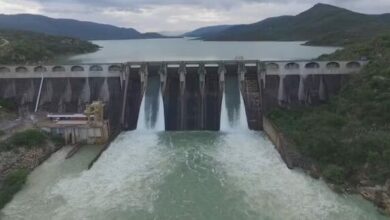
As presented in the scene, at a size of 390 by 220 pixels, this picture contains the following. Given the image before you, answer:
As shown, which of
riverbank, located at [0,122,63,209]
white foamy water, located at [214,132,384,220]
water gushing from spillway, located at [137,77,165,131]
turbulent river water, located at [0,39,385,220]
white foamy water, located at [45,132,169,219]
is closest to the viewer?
white foamy water, located at [214,132,384,220]

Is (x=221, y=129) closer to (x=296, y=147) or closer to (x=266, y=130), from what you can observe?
(x=266, y=130)

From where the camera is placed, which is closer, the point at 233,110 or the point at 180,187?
the point at 180,187

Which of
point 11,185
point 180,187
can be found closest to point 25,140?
point 11,185

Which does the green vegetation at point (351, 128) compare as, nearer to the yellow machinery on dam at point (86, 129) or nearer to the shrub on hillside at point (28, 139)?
the yellow machinery on dam at point (86, 129)

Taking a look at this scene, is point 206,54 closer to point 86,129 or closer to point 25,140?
point 86,129

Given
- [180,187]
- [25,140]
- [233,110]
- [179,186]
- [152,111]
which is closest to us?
[180,187]

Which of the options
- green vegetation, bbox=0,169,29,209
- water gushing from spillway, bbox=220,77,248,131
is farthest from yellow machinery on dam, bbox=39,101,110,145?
water gushing from spillway, bbox=220,77,248,131

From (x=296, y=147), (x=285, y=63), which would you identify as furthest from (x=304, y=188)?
(x=285, y=63)

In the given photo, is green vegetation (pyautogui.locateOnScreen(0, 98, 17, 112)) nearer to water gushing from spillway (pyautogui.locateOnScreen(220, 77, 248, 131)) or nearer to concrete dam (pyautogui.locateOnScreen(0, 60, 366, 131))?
concrete dam (pyautogui.locateOnScreen(0, 60, 366, 131))
